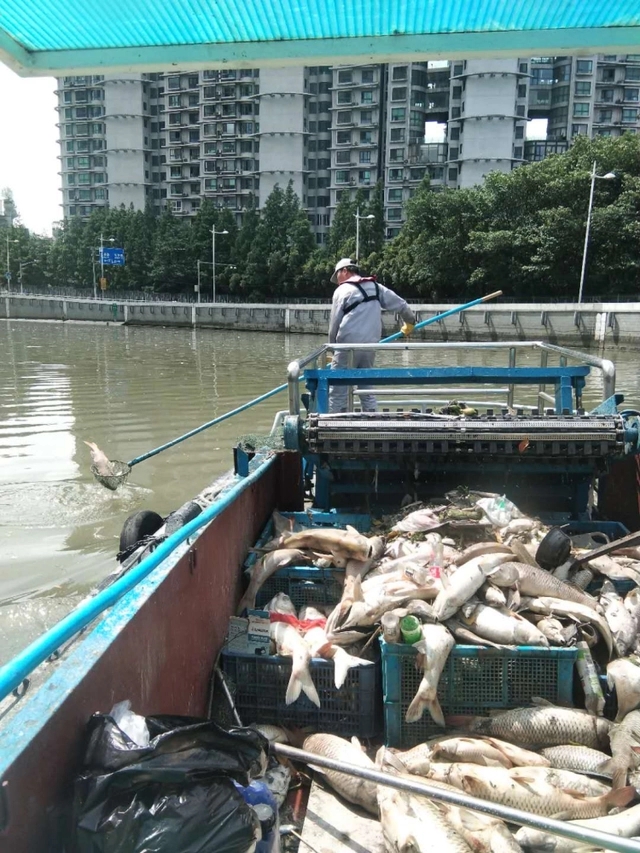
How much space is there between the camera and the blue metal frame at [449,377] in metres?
5.08

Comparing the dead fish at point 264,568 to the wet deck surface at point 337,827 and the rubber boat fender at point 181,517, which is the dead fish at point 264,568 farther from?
the wet deck surface at point 337,827

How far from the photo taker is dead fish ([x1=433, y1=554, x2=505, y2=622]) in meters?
3.14

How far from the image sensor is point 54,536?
7.38 metres

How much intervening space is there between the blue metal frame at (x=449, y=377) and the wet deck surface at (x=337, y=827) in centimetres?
295

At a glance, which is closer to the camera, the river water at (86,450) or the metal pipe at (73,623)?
the metal pipe at (73,623)

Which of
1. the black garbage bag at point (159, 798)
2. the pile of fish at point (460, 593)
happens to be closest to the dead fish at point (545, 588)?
the pile of fish at point (460, 593)

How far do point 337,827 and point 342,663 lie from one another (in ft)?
2.11

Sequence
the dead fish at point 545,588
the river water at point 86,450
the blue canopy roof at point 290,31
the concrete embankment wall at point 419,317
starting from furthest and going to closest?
the concrete embankment wall at point 419,317 → the river water at point 86,450 → the dead fish at point 545,588 → the blue canopy roof at point 290,31

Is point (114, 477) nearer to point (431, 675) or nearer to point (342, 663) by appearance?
point (342, 663)

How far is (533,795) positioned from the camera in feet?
8.15

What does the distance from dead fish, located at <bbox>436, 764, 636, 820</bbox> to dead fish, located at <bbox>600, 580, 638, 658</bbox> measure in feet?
2.89

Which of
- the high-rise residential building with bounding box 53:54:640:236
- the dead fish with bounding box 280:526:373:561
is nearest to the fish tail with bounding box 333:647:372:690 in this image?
the dead fish with bounding box 280:526:373:561

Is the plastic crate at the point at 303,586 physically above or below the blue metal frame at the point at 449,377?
below

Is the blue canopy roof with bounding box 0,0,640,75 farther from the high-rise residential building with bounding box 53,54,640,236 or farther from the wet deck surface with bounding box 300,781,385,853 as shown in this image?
the high-rise residential building with bounding box 53,54,640,236
